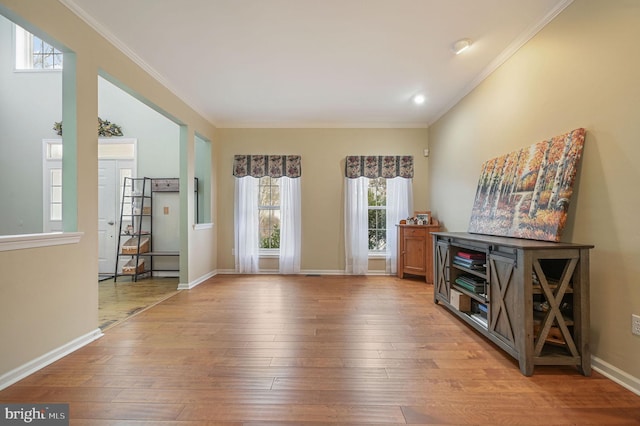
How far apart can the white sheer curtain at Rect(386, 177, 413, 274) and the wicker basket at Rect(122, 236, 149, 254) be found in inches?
169

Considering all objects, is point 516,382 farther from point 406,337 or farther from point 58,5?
point 58,5

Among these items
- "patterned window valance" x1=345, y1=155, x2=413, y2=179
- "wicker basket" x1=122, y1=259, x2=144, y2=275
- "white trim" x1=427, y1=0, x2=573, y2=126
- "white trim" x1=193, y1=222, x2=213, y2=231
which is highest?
"white trim" x1=427, y1=0, x2=573, y2=126

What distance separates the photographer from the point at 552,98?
2.32 meters

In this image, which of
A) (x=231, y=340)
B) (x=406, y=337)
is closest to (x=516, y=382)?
(x=406, y=337)

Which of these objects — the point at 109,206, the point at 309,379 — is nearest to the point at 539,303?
the point at 309,379

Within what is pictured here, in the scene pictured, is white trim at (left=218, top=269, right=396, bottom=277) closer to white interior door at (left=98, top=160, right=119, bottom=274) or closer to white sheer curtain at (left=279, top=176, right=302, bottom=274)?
white sheer curtain at (left=279, top=176, right=302, bottom=274)

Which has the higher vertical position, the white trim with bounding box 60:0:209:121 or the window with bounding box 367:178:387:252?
the white trim with bounding box 60:0:209:121

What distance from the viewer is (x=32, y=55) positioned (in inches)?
189

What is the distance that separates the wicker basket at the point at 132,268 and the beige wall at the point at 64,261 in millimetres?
2503

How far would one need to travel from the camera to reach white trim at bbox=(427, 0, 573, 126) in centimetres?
225

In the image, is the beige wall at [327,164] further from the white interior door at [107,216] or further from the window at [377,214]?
the white interior door at [107,216]

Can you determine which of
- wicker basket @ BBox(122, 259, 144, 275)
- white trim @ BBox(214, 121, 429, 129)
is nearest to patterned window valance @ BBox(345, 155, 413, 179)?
white trim @ BBox(214, 121, 429, 129)

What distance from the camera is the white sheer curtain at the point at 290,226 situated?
4.98m

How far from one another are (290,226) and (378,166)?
191 centimetres
